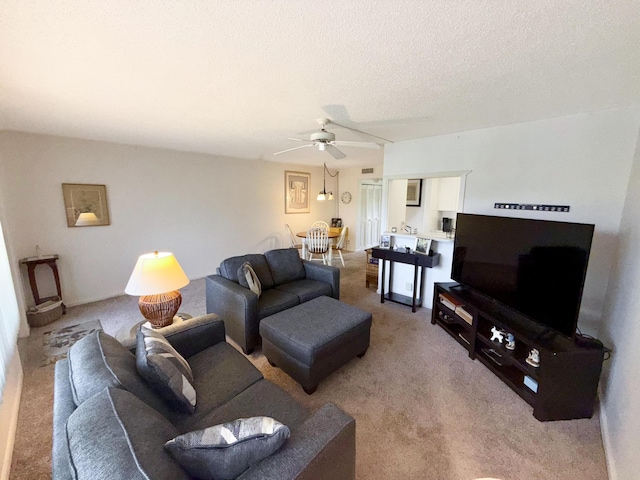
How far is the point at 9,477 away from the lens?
143cm

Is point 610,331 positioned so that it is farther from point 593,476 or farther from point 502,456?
point 502,456

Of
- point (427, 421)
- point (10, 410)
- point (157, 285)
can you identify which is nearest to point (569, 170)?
point (427, 421)

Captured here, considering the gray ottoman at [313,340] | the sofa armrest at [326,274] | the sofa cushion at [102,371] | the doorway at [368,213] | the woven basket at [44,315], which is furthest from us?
the doorway at [368,213]

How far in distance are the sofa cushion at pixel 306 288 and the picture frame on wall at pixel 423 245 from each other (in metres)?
1.33

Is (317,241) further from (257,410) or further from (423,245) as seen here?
(257,410)

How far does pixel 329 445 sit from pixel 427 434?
3.66 feet

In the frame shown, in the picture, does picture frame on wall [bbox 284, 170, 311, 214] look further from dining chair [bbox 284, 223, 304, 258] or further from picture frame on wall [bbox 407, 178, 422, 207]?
picture frame on wall [bbox 407, 178, 422, 207]

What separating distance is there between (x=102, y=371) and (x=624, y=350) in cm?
294

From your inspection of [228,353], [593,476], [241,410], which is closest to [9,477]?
[228,353]

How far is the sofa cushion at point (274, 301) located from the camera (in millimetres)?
2577

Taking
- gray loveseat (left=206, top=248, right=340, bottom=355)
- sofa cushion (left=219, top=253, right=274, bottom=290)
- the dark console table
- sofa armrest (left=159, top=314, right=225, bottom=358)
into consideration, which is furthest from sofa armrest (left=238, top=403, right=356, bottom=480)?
the dark console table

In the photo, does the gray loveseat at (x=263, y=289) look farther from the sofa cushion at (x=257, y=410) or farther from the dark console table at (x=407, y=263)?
the sofa cushion at (x=257, y=410)

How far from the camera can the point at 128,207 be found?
3914mm

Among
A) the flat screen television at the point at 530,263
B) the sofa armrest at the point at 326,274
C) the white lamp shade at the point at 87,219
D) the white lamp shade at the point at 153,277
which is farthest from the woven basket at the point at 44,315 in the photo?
the flat screen television at the point at 530,263
